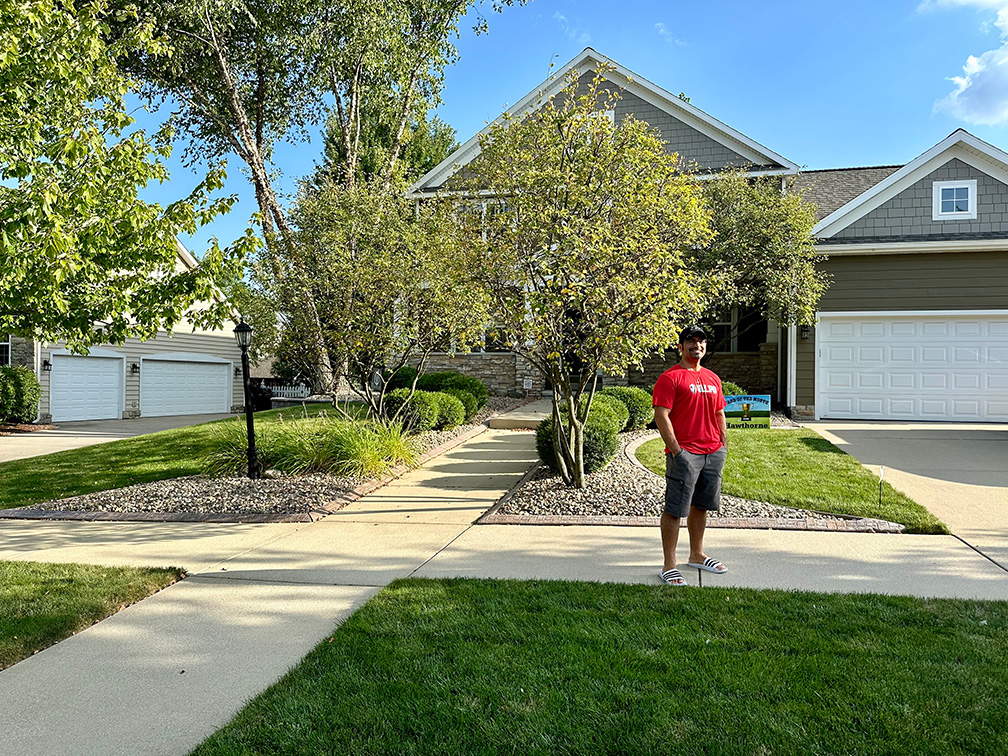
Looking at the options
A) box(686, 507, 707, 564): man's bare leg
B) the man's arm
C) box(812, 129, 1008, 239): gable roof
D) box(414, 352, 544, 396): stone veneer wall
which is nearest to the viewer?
the man's arm

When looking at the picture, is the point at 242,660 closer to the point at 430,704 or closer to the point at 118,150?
the point at 430,704

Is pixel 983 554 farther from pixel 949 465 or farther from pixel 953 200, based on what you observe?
pixel 953 200

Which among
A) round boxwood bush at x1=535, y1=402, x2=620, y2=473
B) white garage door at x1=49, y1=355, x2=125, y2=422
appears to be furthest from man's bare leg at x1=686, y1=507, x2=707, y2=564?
white garage door at x1=49, y1=355, x2=125, y2=422

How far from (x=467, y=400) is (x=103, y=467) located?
639 cm

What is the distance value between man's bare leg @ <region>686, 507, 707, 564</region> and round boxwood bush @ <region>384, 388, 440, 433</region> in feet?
23.4

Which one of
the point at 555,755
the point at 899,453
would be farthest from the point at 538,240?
the point at 899,453

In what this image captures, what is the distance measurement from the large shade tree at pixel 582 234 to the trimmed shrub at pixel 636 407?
17.0ft

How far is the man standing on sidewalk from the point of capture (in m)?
4.47

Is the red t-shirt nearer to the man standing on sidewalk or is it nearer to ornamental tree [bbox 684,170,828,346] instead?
the man standing on sidewalk

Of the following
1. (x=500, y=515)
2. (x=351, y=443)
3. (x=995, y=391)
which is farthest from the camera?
(x=995, y=391)

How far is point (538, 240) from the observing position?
6.62m

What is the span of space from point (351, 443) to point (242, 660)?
206 inches

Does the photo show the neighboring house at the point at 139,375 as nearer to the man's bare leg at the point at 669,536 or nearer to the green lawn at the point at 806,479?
the green lawn at the point at 806,479

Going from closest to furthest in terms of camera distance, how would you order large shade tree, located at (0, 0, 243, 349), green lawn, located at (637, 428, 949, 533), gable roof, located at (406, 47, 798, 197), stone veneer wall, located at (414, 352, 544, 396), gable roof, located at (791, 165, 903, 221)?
large shade tree, located at (0, 0, 243, 349), green lawn, located at (637, 428, 949, 533), gable roof, located at (791, 165, 903, 221), gable roof, located at (406, 47, 798, 197), stone veneer wall, located at (414, 352, 544, 396)
